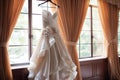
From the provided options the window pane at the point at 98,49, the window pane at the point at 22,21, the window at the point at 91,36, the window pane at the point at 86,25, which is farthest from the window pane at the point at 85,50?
the window pane at the point at 22,21

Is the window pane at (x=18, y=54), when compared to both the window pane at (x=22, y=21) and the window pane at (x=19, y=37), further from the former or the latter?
the window pane at (x=22, y=21)

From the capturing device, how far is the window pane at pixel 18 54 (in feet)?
10.1

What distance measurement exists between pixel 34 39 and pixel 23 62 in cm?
43

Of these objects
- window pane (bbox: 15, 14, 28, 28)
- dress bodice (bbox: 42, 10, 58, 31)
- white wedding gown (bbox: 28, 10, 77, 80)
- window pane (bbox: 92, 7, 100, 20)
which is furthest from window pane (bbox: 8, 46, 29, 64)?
window pane (bbox: 92, 7, 100, 20)

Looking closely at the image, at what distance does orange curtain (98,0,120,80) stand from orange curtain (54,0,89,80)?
76 centimetres

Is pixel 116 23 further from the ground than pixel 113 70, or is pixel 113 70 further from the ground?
pixel 116 23

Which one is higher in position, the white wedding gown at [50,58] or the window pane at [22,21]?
the window pane at [22,21]

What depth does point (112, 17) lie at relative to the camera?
14.0ft

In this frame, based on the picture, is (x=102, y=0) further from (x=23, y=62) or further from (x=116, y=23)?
(x=23, y=62)

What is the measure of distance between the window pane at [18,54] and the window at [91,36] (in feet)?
4.02

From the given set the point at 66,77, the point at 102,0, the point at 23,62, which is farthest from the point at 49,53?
the point at 102,0

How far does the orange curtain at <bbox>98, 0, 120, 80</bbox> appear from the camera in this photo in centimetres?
413

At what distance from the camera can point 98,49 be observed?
14.4ft

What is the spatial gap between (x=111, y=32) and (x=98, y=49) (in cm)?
48
